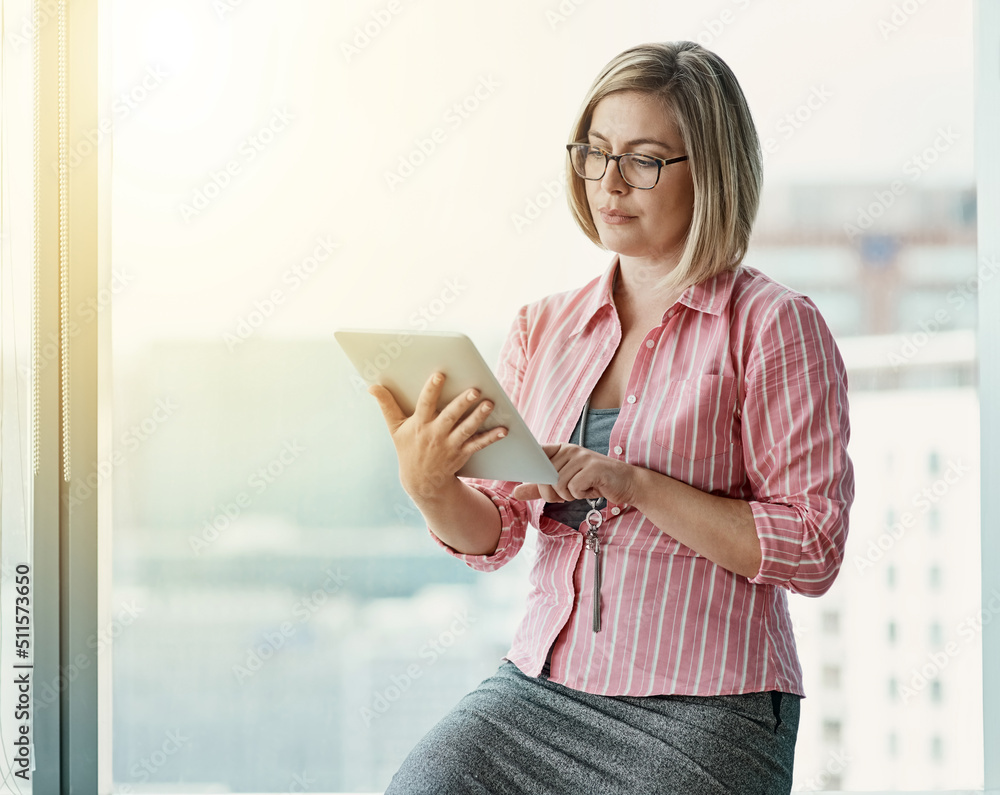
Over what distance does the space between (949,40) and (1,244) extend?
1.98 m

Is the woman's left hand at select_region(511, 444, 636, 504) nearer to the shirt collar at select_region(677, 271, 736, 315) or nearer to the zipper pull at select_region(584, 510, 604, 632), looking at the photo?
the zipper pull at select_region(584, 510, 604, 632)

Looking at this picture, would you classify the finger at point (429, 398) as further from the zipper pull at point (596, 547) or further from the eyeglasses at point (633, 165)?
the eyeglasses at point (633, 165)

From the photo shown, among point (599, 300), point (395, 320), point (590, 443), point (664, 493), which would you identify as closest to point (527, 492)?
point (590, 443)

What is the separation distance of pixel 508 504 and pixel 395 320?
617 mm

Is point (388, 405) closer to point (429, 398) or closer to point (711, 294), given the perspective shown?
point (429, 398)

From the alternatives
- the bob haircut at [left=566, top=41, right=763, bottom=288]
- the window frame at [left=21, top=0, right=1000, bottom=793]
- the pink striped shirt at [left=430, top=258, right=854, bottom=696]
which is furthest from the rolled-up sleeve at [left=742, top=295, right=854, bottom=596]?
the window frame at [left=21, top=0, right=1000, bottom=793]

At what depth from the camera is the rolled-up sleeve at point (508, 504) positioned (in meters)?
1.34

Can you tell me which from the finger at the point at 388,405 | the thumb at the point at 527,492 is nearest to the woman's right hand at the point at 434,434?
the finger at the point at 388,405

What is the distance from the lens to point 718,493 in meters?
1.18

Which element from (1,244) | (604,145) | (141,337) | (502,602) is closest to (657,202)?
(604,145)

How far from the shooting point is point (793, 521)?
1.09 m

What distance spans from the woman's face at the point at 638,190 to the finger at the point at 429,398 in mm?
378

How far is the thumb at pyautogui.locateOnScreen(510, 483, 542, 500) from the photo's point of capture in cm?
123

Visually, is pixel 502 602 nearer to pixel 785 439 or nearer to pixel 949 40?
pixel 785 439
